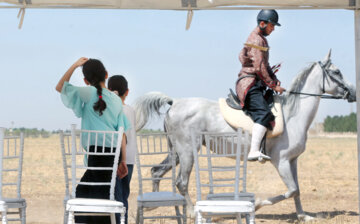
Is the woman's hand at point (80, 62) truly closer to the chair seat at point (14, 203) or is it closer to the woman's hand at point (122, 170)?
the woman's hand at point (122, 170)

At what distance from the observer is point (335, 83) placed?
310 inches

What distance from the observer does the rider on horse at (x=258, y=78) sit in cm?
719

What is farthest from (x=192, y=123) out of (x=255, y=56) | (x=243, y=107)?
(x=255, y=56)

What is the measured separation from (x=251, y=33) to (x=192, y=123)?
151 cm

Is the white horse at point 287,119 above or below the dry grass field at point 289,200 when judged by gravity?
above

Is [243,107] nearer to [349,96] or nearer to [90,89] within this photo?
[349,96]

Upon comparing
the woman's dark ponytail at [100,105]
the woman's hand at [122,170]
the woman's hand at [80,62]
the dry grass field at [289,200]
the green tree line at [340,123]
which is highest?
the green tree line at [340,123]

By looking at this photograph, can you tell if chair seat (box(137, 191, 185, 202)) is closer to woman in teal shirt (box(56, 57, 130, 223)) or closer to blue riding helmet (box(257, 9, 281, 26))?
woman in teal shirt (box(56, 57, 130, 223))

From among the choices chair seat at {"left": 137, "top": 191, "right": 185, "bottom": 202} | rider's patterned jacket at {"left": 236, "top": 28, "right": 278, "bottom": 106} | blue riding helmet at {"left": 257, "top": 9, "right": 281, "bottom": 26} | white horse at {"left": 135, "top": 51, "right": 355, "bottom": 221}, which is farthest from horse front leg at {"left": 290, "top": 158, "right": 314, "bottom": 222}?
chair seat at {"left": 137, "top": 191, "right": 185, "bottom": 202}

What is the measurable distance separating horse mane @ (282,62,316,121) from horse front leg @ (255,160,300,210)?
0.56 m

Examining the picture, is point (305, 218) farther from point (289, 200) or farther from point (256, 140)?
point (289, 200)

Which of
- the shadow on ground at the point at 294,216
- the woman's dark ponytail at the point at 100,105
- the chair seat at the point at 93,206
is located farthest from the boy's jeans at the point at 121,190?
the shadow on ground at the point at 294,216

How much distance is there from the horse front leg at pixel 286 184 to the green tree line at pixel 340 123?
78.3 m

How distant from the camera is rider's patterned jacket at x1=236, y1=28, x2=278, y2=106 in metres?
7.17
